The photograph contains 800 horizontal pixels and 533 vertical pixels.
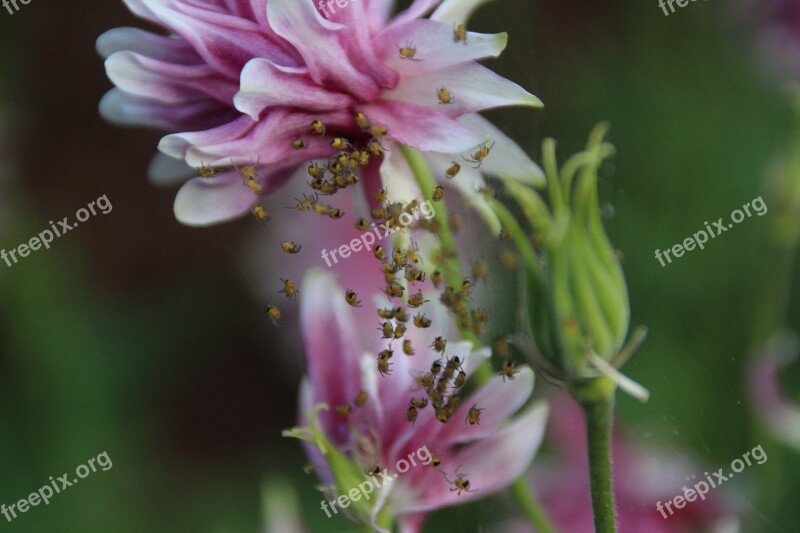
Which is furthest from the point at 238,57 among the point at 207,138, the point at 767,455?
the point at 767,455

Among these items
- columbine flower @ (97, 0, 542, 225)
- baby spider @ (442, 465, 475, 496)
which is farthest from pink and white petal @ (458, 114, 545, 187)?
baby spider @ (442, 465, 475, 496)

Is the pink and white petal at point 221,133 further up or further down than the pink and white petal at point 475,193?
further up

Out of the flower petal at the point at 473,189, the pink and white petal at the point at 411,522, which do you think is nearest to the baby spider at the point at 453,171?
the flower petal at the point at 473,189

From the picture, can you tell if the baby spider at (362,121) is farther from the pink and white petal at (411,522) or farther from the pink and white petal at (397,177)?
the pink and white petal at (411,522)

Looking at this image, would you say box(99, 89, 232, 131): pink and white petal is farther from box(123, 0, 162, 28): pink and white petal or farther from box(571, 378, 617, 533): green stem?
box(571, 378, 617, 533): green stem

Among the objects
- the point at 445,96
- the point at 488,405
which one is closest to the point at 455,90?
the point at 445,96

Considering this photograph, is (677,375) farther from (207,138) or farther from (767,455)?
(207,138)

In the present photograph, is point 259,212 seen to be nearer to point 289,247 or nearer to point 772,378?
point 289,247
